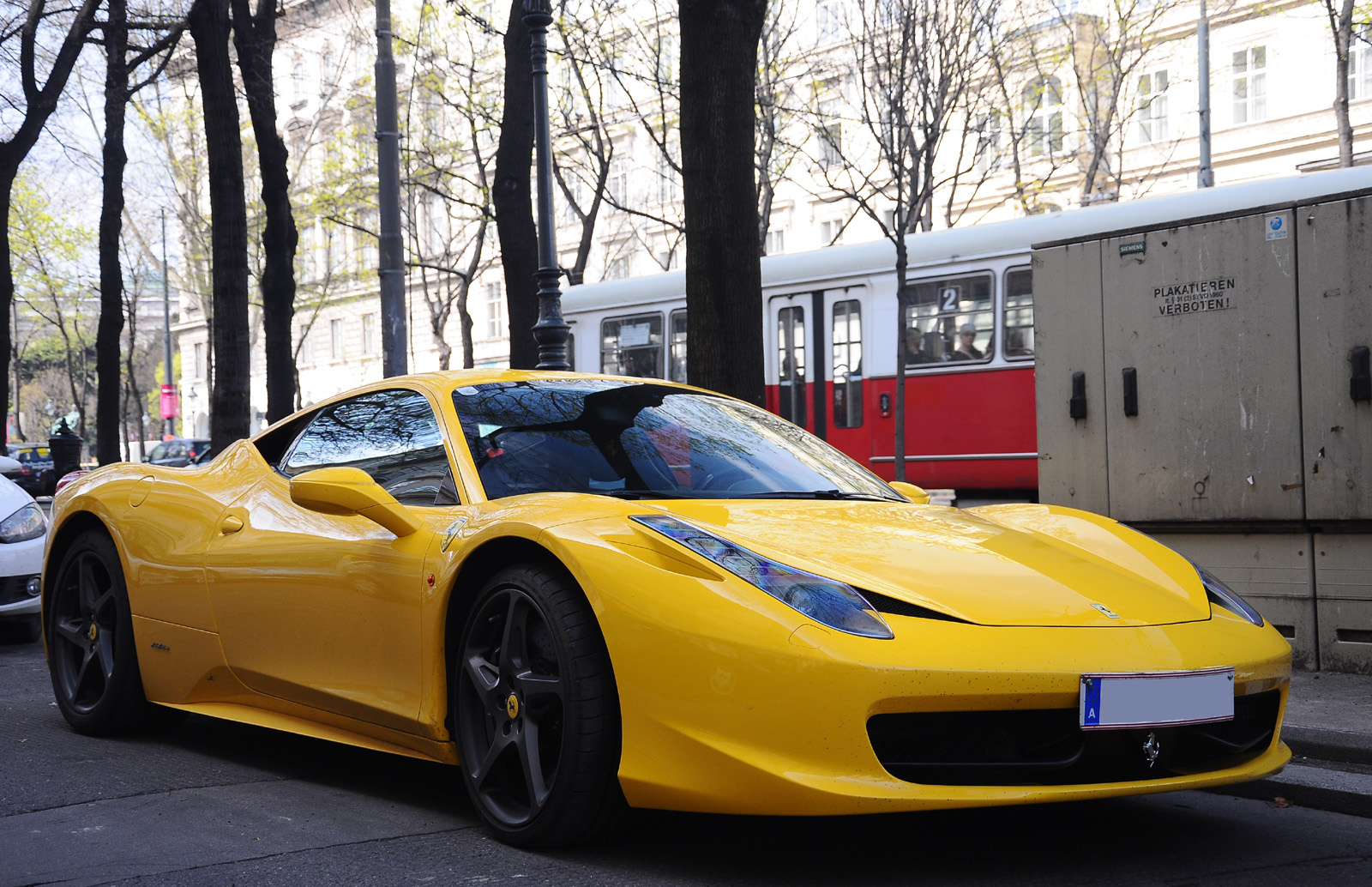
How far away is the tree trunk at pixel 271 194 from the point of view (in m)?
17.3

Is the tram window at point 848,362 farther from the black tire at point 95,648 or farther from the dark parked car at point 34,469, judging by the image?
the dark parked car at point 34,469

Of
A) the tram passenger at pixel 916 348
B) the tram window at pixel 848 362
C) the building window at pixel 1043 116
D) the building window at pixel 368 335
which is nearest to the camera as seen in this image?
the tram passenger at pixel 916 348

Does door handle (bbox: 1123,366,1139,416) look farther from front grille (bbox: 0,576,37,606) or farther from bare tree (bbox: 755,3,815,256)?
bare tree (bbox: 755,3,815,256)

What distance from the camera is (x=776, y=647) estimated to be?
2953 mm

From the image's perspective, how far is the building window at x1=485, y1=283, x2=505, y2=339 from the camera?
47.4m

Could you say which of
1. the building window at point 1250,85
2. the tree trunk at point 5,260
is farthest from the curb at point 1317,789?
the building window at point 1250,85

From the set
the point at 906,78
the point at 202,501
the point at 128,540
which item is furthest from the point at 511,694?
the point at 906,78

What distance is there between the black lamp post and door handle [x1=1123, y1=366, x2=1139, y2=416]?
441 cm

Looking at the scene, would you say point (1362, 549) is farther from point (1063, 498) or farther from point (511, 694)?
point (511, 694)

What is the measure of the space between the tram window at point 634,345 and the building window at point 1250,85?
20.1 metres

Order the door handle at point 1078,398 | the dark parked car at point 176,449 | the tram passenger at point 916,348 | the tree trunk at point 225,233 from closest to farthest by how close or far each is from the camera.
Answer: the door handle at point 1078,398, the tree trunk at point 225,233, the tram passenger at point 916,348, the dark parked car at point 176,449

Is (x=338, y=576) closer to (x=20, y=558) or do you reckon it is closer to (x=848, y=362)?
(x=20, y=558)

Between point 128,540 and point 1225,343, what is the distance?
16.4 feet

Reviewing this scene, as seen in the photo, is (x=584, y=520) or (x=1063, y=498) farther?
(x=1063, y=498)
